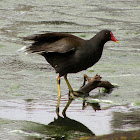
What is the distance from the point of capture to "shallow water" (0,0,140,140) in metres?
5.05

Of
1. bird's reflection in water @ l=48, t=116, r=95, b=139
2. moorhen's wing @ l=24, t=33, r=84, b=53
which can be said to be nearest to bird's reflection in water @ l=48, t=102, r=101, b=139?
bird's reflection in water @ l=48, t=116, r=95, b=139

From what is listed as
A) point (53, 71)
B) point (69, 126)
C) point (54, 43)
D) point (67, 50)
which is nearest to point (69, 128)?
point (69, 126)

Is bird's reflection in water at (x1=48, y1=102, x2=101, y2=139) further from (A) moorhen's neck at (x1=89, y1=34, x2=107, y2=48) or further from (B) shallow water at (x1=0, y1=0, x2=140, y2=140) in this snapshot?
(A) moorhen's neck at (x1=89, y1=34, x2=107, y2=48)

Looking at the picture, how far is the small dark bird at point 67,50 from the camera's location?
584cm

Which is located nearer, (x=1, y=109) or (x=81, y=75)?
(x=1, y=109)

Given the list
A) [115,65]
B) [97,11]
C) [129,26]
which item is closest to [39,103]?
[115,65]

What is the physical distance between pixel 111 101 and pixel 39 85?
1.16 meters

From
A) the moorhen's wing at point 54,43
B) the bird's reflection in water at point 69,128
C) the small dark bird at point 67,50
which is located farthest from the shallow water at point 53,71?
the moorhen's wing at point 54,43

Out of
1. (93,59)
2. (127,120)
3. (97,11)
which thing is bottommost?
(127,120)

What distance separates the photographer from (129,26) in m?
10.4

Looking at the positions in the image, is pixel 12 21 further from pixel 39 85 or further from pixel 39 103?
pixel 39 103

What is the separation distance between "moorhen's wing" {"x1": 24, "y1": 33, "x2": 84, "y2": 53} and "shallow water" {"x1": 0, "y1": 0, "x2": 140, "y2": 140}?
603 mm

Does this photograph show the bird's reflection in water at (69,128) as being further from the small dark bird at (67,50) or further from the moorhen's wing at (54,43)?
the moorhen's wing at (54,43)

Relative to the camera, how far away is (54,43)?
5.93 meters
